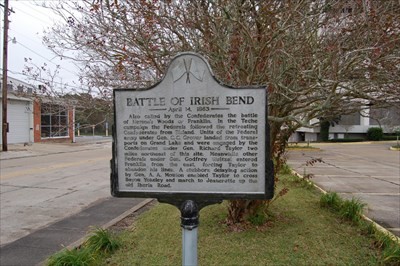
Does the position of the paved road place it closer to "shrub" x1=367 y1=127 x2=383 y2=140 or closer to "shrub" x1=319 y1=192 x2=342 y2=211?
"shrub" x1=319 y1=192 x2=342 y2=211

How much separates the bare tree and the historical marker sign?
157 cm

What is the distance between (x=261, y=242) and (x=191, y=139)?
2516mm

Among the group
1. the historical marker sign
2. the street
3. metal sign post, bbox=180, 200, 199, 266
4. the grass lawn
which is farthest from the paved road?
the street

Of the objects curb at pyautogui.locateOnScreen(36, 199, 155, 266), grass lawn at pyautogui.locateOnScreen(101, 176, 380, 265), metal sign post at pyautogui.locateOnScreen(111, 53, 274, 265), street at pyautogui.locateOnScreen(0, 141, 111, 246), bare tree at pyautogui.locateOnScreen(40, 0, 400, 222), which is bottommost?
street at pyautogui.locateOnScreen(0, 141, 111, 246)

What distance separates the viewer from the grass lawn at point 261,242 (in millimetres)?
4098

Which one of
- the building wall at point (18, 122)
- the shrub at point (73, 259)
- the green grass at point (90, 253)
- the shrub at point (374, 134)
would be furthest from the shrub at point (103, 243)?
the shrub at point (374, 134)

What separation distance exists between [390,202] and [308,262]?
4.80 metres

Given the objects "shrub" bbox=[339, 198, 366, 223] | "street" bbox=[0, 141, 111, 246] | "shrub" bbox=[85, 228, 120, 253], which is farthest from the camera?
"street" bbox=[0, 141, 111, 246]

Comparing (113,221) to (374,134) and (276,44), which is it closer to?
(276,44)

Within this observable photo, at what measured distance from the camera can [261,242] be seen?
4.52m

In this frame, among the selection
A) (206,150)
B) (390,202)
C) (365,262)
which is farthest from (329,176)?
(206,150)

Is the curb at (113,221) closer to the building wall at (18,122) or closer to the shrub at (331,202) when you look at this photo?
the shrub at (331,202)

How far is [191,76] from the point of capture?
8.46 ft

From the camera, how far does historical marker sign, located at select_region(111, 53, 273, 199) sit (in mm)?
2523
